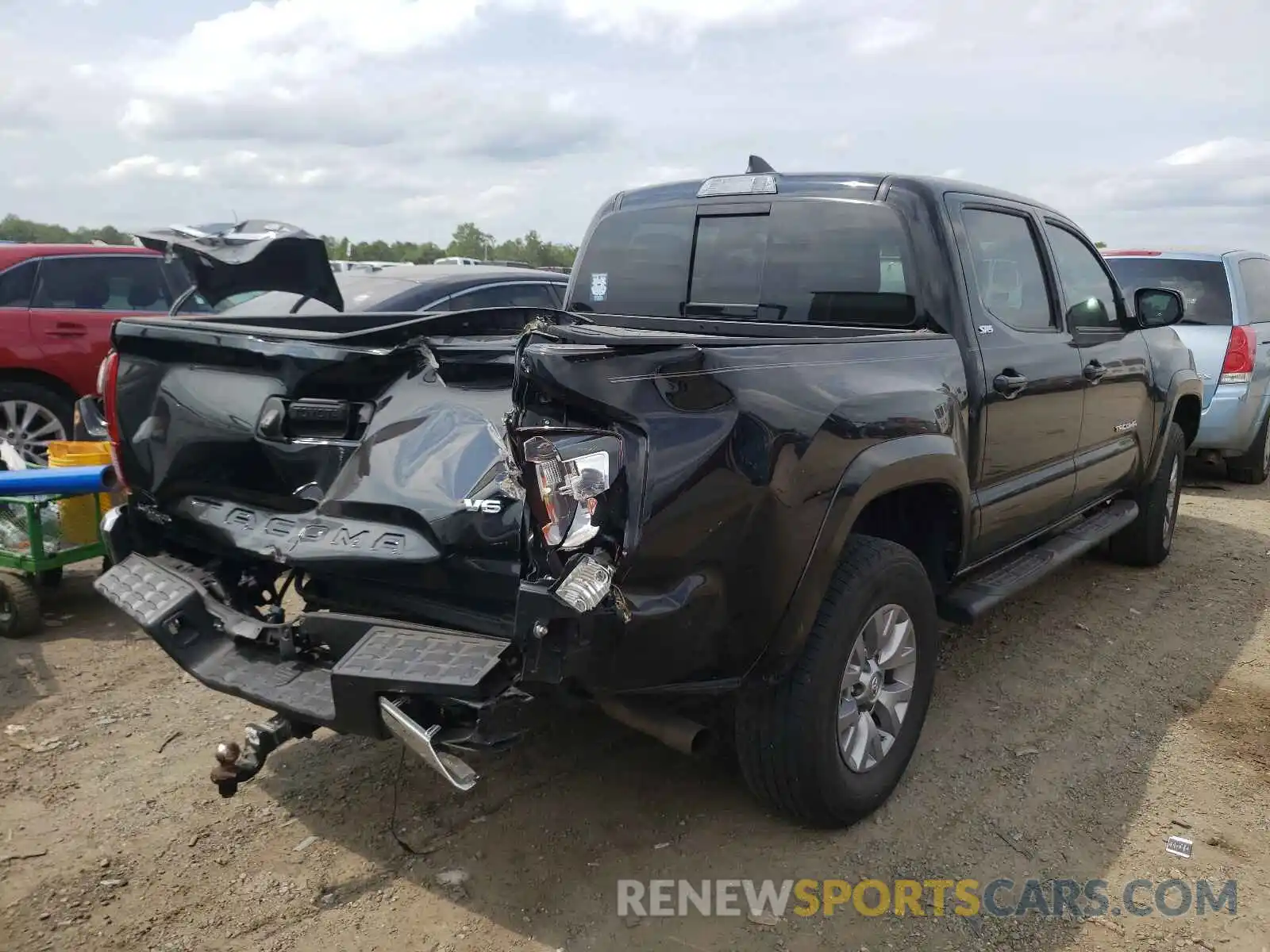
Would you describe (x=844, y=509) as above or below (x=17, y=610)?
above

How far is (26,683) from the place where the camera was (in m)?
4.14

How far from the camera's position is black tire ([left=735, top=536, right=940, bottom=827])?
9.06ft

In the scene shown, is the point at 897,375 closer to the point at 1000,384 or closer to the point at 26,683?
the point at 1000,384

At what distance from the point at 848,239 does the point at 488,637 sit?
2043 millimetres

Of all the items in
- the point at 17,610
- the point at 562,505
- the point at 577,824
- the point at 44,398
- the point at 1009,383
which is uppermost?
the point at 1009,383

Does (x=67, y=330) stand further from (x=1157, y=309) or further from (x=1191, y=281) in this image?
(x=1191, y=281)

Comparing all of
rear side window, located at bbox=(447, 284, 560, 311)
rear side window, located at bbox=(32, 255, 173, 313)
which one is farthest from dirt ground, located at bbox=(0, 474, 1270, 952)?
rear side window, located at bbox=(32, 255, 173, 313)

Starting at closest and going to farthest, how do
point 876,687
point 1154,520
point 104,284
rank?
point 876,687, point 1154,520, point 104,284

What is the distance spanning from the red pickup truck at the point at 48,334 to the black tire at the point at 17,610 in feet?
9.08

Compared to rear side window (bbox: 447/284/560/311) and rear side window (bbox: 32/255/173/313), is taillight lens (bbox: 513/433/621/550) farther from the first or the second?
rear side window (bbox: 32/255/173/313)

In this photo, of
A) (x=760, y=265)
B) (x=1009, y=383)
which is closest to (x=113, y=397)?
(x=760, y=265)

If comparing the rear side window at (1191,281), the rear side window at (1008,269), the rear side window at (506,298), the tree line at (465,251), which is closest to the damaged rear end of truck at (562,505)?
the rear side window at (1008,269)

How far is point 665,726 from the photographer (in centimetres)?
271

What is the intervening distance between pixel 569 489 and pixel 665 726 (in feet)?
2.66
